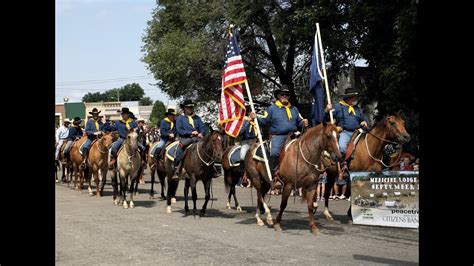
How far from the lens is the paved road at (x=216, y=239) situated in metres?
8.66

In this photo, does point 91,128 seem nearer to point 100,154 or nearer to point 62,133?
point 100,154

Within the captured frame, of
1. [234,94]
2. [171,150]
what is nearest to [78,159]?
[171,150]

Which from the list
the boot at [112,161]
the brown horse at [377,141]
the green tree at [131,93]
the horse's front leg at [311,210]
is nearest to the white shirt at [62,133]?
the boot at [112,161]

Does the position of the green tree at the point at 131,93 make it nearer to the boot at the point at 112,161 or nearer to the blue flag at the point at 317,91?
the boot at the point at 112,161

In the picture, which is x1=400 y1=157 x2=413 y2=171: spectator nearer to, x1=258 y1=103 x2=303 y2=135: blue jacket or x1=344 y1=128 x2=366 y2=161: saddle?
x1=344 y1=128 x2=366 y2=161: saddle

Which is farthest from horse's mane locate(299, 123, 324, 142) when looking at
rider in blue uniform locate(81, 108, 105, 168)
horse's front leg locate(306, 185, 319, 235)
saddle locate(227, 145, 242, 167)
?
rider in blue uniform locate(81, 108, 105, 168)

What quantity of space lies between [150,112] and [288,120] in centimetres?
6734

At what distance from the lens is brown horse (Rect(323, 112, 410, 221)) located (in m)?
11.8

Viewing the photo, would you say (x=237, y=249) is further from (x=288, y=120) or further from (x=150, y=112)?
(x=150, y=112)

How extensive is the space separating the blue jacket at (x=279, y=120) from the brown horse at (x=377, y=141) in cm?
148

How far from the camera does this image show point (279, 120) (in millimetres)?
12078

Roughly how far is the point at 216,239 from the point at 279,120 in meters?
3.08
